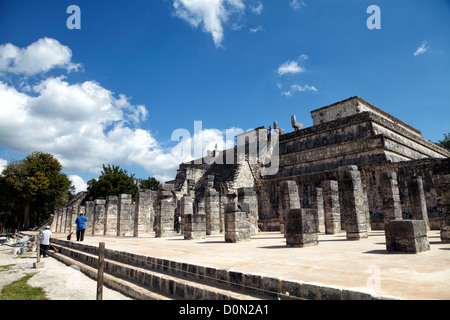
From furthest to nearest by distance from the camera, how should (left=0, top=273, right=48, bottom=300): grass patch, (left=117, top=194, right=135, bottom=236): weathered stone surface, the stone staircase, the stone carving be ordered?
the stone carving, (left=117, top=194, right=135, bottom=236): weathered stone surface, (left=0, top=273, right=48, bottom=300): grass patch, the stone staircase

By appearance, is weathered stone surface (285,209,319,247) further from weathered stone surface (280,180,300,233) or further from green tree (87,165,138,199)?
green tree (87,165,138,199)

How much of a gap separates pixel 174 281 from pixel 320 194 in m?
12.1

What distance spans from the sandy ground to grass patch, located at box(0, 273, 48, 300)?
14cm

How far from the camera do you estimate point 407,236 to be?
5.79 metres

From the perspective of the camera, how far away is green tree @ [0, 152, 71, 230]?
3033cm

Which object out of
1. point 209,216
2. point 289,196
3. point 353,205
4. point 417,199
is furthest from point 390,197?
point 209,216

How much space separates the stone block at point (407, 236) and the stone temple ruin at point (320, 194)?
0.06 feet

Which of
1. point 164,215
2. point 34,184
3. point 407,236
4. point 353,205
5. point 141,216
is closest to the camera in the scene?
point 407,236

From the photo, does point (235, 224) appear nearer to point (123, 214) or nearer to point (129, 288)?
point (129, 288)

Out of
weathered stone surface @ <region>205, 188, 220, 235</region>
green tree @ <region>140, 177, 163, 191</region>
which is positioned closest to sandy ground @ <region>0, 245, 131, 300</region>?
weathered stone surface @ <region>205, 188, 220, 235</region>

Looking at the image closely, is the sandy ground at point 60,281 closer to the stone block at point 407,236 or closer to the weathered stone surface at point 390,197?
the stone block at point 407,236

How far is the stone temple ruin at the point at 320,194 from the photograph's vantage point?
792cm

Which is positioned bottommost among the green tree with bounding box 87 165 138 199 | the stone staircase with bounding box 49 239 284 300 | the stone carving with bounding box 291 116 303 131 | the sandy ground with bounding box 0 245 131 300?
the sandy ground with bounding box 0 245 131 300
